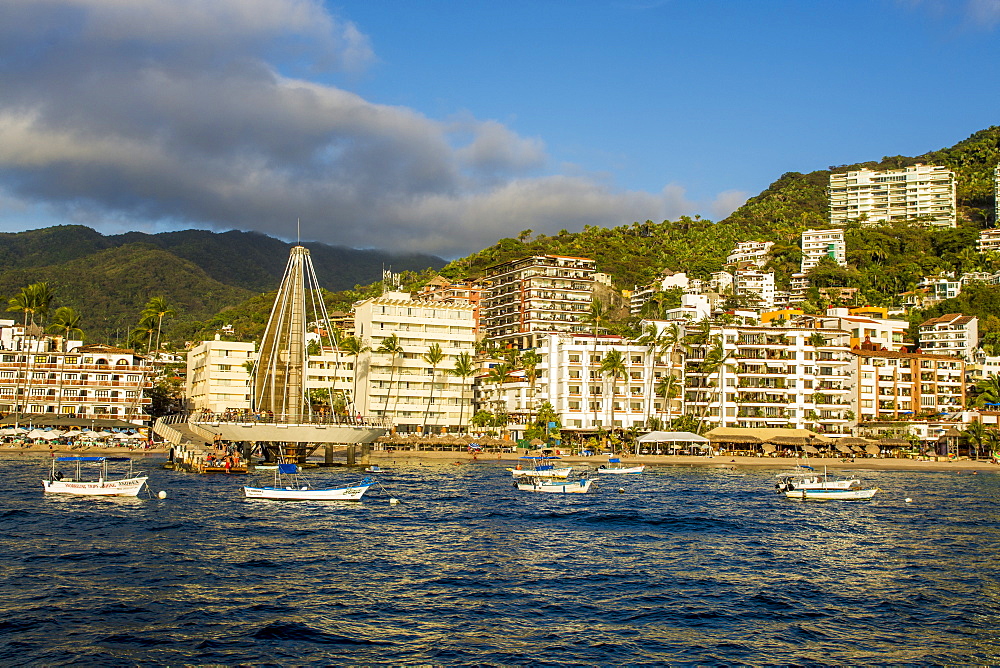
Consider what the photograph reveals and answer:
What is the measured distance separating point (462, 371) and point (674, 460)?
3628cm

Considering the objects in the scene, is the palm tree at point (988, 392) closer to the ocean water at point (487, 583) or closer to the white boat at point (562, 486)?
the ocean water at point (487, 583)

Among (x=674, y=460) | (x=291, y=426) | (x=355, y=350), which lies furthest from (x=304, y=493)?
(x=355, y=350)

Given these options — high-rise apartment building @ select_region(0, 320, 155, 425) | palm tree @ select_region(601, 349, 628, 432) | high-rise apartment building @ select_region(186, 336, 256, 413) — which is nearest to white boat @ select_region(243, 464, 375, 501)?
palm tree @ select_region(601, 349, 628, 432)

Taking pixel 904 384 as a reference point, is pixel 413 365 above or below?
above

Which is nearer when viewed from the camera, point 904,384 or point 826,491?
point 826,491

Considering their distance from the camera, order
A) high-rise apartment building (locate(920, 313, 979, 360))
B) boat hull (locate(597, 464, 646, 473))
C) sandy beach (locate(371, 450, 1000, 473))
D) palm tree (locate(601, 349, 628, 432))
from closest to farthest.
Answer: boat hull (locate(597, 464, 646, 473)) → sandy beach (locate(371, 450, 1000, 473)) → palm tree (locate(601, 349, 628, 432)) → high-rise apartment building (locate(920, 313, 979, 360))

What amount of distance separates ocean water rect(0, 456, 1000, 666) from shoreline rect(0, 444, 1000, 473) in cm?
5245

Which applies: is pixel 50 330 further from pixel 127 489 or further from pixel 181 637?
pixel 181 637

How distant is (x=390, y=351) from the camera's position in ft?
466

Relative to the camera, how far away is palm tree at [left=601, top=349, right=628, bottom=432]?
448 ft

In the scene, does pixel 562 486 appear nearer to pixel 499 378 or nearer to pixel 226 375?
pixel 499 378

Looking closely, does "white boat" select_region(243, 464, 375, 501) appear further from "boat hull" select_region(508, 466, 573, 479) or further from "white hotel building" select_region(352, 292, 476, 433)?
"white hotel building" select_region(352, 292, 476, 433)

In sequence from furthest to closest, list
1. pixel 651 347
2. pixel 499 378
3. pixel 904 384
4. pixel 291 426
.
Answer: pixel 904 384 < pixel 499 378 < pixel 651 347 < pixel 291 426

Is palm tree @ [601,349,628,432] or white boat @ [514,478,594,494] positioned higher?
palm tree @ [601,349,628,432]
